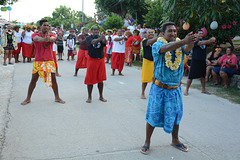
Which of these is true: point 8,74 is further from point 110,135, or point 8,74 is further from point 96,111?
point 110,135

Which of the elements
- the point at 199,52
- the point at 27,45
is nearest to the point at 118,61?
the point at 199,52

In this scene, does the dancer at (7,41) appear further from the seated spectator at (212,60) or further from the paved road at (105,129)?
the seated spectator at (212,60)

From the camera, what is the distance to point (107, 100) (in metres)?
6.39

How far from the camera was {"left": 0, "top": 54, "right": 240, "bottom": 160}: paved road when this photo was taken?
3.49m

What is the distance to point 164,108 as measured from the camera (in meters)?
3.39

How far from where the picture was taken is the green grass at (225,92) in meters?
6.90

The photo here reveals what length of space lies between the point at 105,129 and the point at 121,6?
28.8 metres

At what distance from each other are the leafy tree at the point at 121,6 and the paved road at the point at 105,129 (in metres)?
24.7

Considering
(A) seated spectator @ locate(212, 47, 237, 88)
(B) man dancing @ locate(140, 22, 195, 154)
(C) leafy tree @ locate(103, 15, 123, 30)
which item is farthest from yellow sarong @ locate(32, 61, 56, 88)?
(C) leafy tree @ locate(103, 15, 123, 30)

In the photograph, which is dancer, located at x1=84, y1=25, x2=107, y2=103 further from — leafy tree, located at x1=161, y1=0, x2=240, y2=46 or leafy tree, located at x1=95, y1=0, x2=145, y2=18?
leafy tree, located at x1=95, y1=0, x2=145, y2=18

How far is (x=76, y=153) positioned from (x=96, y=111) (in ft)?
6.61

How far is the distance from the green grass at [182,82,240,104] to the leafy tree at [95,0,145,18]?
23.1 m

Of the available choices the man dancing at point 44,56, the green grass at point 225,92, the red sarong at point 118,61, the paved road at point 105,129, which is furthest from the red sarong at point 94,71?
the red sarong at point 118,61

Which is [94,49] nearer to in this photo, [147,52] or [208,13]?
[147,52]
